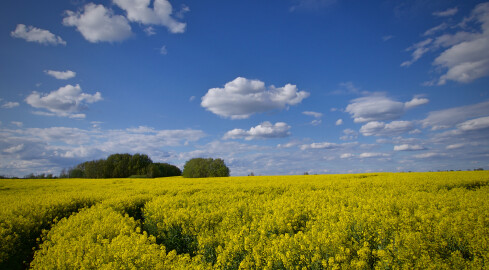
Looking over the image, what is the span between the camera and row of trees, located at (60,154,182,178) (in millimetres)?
54625

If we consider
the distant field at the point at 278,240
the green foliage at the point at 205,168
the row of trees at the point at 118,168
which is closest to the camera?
the distant field at the point at 278,240

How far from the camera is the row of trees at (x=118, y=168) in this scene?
179ft

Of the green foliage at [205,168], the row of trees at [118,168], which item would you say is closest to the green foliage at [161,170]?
the row of trees at [118,168]

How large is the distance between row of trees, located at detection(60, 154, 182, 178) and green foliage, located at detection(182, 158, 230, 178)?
994 centimetres

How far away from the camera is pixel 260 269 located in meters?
4.32

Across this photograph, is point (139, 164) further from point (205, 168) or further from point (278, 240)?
point (278, 240)

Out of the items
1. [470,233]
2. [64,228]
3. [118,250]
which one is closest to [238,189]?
[64,228]

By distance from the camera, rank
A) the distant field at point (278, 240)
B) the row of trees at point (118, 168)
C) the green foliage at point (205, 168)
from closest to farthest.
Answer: the distant field at point (278, 240), the green foliage at point (205, 168), the row of trees at point (118, 168)

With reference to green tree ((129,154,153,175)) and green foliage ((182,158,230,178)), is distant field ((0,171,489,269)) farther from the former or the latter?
green tree ((129,154,153,175))

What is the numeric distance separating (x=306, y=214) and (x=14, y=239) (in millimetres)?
8937

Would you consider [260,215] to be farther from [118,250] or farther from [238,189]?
[238,189]

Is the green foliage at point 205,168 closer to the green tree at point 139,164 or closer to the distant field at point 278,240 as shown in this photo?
the green tree at point 139,164

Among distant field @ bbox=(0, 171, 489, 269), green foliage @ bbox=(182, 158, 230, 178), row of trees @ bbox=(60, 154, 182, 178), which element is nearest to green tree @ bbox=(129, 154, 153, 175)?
row of trees @ bbox=(60, 154, 182, 178)

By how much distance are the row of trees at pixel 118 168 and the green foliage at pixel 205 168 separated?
32.6 ft
